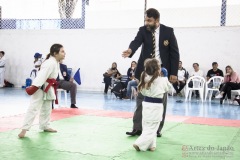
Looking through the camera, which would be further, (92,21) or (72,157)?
(92,21)

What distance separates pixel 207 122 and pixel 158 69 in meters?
2.72

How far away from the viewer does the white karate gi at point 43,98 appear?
14.6 feet

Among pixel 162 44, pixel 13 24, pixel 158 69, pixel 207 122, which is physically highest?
pixel 13 24

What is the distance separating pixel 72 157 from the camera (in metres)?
3.44

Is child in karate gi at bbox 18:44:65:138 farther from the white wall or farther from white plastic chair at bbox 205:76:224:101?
the white wall

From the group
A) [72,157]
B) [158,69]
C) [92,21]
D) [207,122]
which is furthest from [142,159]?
[92,21]

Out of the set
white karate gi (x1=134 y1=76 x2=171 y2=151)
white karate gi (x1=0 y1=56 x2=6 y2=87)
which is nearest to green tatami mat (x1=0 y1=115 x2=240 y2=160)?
white karate gi (x1=134 y1=76 x2=171 y2=151)

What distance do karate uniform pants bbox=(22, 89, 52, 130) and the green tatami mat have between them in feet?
0.53

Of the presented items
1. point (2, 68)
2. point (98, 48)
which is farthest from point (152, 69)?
point (2, 68)

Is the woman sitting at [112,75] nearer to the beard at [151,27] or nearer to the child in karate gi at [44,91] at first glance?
the child in karate gi at [44,91]

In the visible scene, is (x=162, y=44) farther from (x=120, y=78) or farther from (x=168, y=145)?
(x=120, y=78)

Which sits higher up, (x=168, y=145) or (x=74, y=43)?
(x=74, y=43)

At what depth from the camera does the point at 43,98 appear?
181 inches

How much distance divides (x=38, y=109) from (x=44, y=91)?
0.26m
